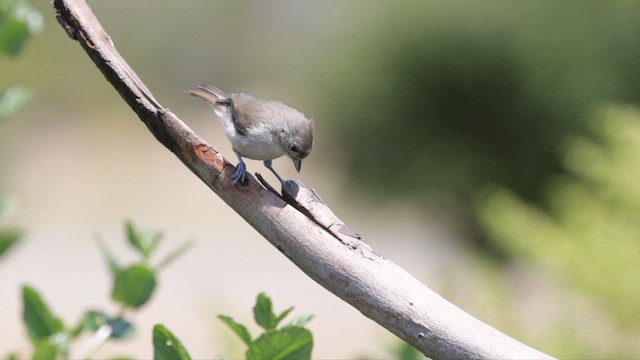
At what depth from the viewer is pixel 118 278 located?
1.35 m

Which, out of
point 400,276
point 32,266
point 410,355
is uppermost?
point 32,266

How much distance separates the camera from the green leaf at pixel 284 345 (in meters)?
1.15

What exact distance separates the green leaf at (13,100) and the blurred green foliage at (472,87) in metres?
6.85

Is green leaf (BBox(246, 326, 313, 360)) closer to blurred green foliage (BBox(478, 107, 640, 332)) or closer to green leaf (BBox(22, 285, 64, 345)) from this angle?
green leaf (BBox(22, 285, 64, 345))

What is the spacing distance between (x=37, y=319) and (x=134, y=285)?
147 millimetres

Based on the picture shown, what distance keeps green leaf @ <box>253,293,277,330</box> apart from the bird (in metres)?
0.74

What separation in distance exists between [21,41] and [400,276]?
77 centimetres

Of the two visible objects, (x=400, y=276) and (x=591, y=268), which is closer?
(x=400, y=276)

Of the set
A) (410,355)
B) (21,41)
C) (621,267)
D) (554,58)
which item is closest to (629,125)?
(621,267)

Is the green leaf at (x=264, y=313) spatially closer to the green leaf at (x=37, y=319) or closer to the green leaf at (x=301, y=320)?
the green leaf at (x=301, y=320)

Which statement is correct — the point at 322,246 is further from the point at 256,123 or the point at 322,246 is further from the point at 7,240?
the point at 256,123

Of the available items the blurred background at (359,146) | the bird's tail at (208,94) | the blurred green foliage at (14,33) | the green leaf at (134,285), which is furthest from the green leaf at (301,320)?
the blurred background at (359,146)

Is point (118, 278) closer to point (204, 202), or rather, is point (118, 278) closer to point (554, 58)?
point (554, 58)

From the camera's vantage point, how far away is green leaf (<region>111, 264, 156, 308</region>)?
135 cm
